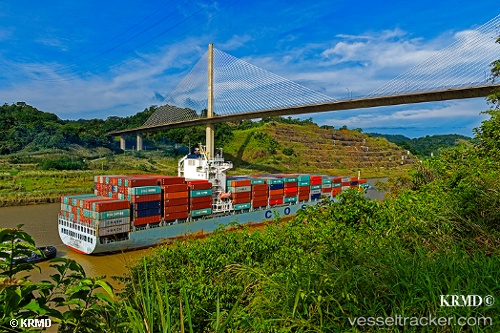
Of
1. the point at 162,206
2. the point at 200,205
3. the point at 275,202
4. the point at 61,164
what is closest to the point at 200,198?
the point at 200,205

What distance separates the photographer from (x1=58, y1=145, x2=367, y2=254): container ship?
1210 cm

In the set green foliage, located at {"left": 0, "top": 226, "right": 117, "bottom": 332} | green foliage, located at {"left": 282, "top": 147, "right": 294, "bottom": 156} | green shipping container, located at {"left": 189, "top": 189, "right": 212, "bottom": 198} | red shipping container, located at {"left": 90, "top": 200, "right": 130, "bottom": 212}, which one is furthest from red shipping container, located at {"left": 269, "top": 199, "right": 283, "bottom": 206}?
green foliage, located at {"left": 282, "top": 147, "right": 294, "bottom": 156}

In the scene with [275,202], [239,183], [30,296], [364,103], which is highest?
[364,103]

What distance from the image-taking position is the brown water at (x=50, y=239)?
34.4ft

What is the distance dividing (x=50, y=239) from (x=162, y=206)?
192 inches

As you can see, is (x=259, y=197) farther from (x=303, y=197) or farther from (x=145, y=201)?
(x=145, y=201)

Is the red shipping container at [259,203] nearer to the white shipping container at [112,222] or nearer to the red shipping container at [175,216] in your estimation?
the red shipping container at [175,216]

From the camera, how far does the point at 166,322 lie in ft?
2.80

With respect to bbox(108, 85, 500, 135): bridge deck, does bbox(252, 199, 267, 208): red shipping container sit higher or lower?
lower

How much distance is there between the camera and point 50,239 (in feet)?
45.4

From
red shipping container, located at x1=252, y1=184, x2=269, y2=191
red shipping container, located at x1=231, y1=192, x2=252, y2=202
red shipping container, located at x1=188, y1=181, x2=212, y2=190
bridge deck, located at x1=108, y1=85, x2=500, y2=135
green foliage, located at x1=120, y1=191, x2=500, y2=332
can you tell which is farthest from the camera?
red shipping container, located at x1=252, y1=184, x2=269, y2=191

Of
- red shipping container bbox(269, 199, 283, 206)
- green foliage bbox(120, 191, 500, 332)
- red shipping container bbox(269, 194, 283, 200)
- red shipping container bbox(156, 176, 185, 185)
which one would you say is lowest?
red shipping container bbox(269, 199, 283, 206)

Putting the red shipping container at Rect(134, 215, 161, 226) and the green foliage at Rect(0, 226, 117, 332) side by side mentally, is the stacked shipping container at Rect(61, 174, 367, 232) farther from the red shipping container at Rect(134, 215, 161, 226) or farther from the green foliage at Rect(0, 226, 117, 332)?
the green foliage at Rect(0, 226, 117, 332)

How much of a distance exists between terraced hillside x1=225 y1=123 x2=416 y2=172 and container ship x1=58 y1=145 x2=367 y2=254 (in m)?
22.1
